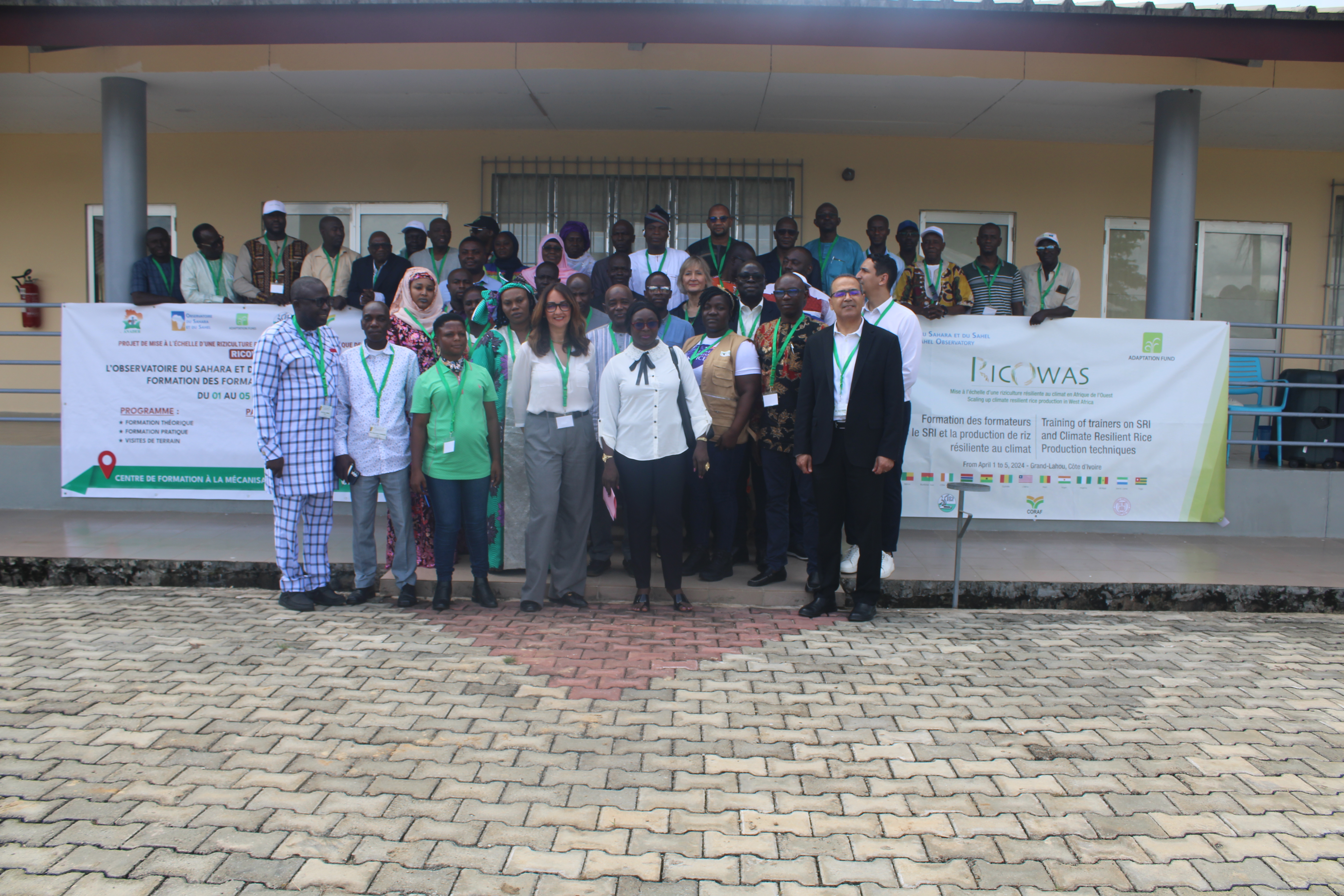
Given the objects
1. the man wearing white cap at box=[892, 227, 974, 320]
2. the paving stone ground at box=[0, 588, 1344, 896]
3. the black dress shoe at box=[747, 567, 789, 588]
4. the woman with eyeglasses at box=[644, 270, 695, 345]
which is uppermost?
the man wearing white cap at box=[892, 227, 974, 320]

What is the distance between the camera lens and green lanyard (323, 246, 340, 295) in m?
7.54

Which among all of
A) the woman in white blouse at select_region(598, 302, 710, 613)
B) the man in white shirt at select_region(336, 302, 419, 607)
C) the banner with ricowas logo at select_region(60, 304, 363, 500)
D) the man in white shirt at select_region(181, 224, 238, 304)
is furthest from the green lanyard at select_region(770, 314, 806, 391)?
the man in white shirt at select_region(181, 224, 238, 304)

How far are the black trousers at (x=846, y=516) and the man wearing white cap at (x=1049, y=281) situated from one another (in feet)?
10.4

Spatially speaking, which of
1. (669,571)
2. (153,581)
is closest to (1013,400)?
(669,571)

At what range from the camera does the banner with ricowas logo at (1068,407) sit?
23.0 ft

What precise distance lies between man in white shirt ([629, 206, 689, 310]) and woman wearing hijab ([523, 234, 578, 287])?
0.51 metres

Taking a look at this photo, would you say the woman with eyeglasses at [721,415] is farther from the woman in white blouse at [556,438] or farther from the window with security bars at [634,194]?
the window with security bars at [634,194]

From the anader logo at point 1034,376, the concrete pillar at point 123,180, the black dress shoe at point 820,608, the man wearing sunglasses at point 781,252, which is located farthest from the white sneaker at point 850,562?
the concrete pillar at point 123,180

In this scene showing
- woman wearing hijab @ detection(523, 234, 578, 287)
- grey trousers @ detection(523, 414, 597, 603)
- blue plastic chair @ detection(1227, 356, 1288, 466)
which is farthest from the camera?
blue plastic chair @ detection(1227, 356, 1288, 466)

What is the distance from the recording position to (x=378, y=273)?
7516 millimetres

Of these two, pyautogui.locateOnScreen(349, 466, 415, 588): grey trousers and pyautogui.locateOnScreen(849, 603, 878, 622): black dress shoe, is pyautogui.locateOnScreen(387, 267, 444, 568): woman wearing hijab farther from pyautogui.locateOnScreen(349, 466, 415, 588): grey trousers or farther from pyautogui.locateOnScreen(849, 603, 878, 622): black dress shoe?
pyautogui.locateOnScreen(849, 603, 878, 622): black dress shoe

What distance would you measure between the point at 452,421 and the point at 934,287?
4077 millimetres

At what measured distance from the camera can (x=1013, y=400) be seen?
23.0 feet

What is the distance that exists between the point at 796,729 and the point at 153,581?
4558 millimetres
